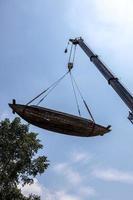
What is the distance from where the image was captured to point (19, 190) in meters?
32.9

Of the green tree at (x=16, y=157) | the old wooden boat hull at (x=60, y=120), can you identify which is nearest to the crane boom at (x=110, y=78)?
the old wooden boat hull at (x=60, y=120)

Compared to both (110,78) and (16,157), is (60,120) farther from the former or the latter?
(16,157)

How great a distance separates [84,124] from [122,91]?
10.5ft

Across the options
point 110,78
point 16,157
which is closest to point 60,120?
point 110,78

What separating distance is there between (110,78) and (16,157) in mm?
15457

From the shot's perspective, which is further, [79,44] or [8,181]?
[8,181]

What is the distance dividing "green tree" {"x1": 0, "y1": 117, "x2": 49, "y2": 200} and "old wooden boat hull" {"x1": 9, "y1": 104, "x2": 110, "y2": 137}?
1447cm

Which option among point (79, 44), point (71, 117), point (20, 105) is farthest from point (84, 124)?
point (79, 44)

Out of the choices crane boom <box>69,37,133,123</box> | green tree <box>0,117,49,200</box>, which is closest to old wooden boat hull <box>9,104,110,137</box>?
crane boom <box>69,37,133,123</box>

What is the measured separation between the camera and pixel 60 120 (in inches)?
758

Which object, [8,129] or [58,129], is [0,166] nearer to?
[8,129]

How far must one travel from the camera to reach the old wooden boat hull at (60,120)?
19125 mm

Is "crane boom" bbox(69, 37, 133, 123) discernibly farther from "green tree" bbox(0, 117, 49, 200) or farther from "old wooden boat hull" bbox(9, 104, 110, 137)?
"green tree" bbox(0, 117, 49, 200)

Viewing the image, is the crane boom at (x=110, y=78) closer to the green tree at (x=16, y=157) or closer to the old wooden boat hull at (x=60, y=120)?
the old wooden boat hull at (x=60, y=120)
